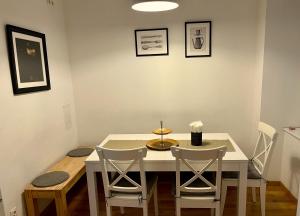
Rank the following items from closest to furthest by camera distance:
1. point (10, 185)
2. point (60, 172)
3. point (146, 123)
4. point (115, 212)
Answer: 1. point (10, 185)
2. point (60, 172)
3. point (115, 212)
4. point (146, 123)

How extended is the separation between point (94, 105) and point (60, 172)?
1.09m

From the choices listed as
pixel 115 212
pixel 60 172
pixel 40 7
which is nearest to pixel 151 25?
pixel 40 7

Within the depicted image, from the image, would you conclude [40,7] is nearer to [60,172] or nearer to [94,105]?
[94,105]

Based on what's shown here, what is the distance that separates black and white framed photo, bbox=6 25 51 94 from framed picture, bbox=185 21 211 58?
5.41ft

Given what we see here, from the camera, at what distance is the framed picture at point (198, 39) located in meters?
2.85

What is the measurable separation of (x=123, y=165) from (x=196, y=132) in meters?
0.74

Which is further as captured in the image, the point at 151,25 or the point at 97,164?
the point at 151,25

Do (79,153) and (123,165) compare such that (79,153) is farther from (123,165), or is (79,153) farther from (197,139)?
(197,139)

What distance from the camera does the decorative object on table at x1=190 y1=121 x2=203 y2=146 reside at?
2.20 m

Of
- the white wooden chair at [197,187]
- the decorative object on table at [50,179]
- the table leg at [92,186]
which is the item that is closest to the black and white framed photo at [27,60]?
the decorative object on table at [50,179]

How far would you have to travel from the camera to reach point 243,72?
9.57 ft

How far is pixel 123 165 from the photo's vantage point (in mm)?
2057

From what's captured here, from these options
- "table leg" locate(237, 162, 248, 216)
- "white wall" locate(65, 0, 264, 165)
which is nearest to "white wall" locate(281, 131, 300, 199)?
"white wall" locate(65, 0, 264, 165)

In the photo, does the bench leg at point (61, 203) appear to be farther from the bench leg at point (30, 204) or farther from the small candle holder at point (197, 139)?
the small candle holder at point (197, 139)
